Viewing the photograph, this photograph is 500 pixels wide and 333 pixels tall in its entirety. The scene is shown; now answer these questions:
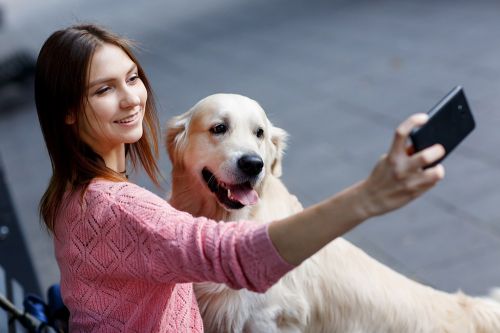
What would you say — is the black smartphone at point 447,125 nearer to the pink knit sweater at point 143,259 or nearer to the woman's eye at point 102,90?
the pink knit sweater at point 143,259

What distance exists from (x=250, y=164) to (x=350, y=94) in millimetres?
4703

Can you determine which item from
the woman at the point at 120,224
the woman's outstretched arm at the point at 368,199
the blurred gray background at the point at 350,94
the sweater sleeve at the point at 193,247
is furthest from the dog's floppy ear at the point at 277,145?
the woman's outstretched arm at the point at 368,199

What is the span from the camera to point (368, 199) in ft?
4.27

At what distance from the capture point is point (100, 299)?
182 centimetres

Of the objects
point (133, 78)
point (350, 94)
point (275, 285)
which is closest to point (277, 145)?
point (275, 285)

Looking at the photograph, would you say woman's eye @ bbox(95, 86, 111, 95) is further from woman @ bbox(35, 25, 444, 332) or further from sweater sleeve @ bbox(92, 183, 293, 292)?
sweater sleeve @ bbox(92, 183, 293, 292)

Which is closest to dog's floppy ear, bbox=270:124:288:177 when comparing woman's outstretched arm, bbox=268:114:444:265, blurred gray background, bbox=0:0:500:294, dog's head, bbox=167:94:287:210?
dog's head, bbox=167:94:287:210

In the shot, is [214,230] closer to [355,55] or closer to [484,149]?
[484,149]

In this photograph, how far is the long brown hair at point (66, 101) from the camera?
5.96ft

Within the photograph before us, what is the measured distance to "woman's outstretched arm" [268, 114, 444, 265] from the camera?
1248mm

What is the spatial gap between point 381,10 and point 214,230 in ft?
31.5

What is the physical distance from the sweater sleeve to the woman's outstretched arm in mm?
44

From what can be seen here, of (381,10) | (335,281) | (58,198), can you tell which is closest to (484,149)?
(335,281)

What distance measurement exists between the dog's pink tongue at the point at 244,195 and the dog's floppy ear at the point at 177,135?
296mm
